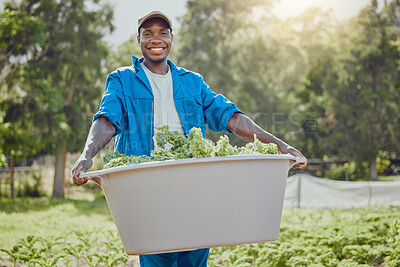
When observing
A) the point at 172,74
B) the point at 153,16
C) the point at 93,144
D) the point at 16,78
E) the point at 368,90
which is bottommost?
the point at 93,144

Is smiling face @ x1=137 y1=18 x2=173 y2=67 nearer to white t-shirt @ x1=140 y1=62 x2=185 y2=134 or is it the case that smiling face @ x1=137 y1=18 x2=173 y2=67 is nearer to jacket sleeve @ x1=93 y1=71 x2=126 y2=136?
white t-shirt @ x1=140 y1=62 x2=185 y2=134

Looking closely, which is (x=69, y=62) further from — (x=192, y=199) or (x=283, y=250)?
(x=192, y=199)

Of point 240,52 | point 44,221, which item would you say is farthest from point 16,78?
point 240,52

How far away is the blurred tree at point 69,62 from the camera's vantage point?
1606 centimetres

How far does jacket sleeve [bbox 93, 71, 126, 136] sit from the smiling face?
215mm

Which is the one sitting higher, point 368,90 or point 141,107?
point 368,90

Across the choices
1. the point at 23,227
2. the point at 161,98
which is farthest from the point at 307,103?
the point at 161,98

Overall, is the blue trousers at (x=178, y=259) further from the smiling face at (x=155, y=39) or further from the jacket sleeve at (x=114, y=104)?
the smiling face at (x=155, y=39)

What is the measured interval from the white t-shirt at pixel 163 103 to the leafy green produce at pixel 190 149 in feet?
0.88

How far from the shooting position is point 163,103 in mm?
2605

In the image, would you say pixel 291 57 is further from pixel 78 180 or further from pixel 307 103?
pixel 78 180

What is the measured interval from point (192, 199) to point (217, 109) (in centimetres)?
92

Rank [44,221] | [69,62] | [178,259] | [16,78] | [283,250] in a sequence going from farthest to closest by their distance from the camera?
[69,62]
[16,78]
[44,221]
[283,250]
[178,259]

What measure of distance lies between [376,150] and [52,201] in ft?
49.3
